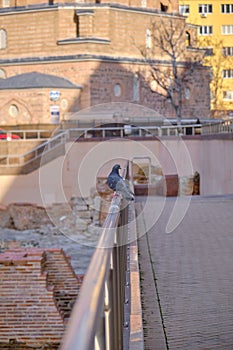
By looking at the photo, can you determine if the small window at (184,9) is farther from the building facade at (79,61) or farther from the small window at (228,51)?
the building facade at (79,61)

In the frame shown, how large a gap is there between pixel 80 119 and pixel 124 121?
2295 mm

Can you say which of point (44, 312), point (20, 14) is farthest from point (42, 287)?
point (20, 14)

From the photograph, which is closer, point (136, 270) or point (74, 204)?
point (136, 270)

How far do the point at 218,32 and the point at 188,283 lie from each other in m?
58.2

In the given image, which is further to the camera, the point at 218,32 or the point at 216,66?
the point at 218,32

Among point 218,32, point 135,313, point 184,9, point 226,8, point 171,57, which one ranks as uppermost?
point 226,8

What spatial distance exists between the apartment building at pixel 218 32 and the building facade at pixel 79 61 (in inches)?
513

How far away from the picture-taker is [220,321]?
18.2 feet

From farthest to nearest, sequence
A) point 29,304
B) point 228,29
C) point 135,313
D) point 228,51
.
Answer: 1. point 228,51
2. point 228,29
3. point 29,304
4. point 135,313

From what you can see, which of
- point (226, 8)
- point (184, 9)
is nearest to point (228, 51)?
point (226, 8)

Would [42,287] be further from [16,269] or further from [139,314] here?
[139,314]

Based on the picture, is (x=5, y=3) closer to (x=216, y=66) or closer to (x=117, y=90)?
(x=117, y=90)

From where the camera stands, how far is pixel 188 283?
6859 mm

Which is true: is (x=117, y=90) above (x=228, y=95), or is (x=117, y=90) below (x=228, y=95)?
below
